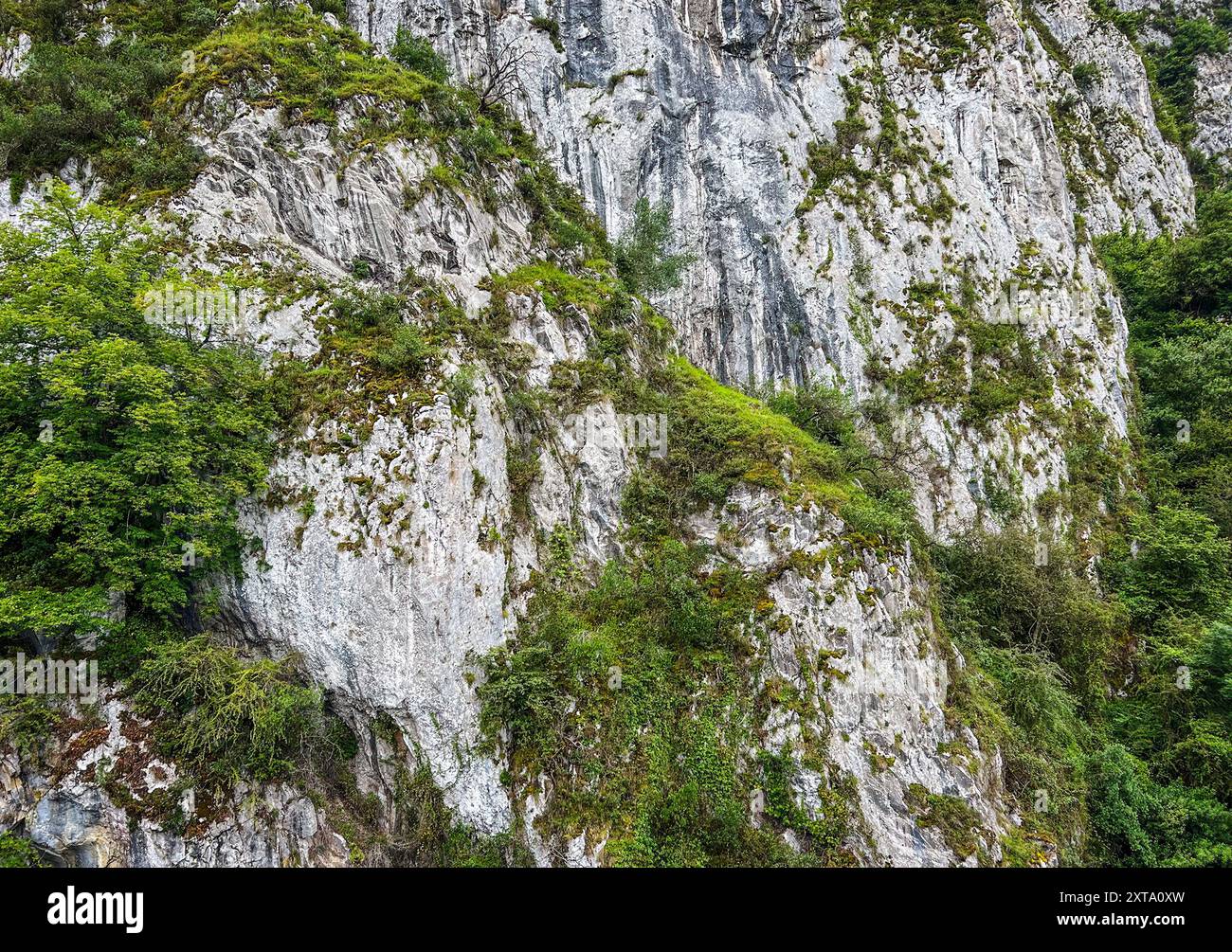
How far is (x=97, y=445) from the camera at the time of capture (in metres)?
8.56

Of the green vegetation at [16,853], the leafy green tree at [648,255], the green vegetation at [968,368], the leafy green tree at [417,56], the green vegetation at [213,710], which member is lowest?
the green vegetation at [16,853]

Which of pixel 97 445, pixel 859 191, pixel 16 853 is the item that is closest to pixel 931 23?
pixel 859 191

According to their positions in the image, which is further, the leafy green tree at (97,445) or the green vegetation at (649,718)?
the green vegetation at (649,718)

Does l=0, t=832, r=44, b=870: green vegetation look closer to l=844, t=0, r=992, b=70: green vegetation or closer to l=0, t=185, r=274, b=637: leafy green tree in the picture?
l=0, t=185, r=274, b=637: leafy green tree

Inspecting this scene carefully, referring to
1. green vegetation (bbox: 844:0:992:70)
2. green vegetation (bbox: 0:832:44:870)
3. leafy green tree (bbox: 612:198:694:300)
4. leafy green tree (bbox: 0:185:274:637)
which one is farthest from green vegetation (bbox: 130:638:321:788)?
green vegetation (bbox: 844:0:992:70)

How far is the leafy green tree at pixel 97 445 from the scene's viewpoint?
26.5 ft

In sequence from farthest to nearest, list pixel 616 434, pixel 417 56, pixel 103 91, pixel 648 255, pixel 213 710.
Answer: pixel 648 255 < pixel 417 56 < pixel 616 434 < pixel 103 91 < pixel 213 710

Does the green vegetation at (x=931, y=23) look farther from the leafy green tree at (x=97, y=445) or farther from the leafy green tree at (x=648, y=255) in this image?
the leafy green tree at (x=97, y=445)

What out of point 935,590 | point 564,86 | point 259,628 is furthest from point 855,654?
point 564,86

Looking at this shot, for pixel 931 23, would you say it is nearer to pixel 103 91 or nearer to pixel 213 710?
pixel 103 91

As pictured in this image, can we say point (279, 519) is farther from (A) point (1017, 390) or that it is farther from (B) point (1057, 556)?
(A) point (1017, 390)

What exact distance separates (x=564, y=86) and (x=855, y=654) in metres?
27.3

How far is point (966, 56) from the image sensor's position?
83.2ft

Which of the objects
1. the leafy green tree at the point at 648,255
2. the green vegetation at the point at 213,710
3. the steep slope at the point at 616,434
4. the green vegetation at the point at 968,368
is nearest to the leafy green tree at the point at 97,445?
the steep slope at the point at 616,434
